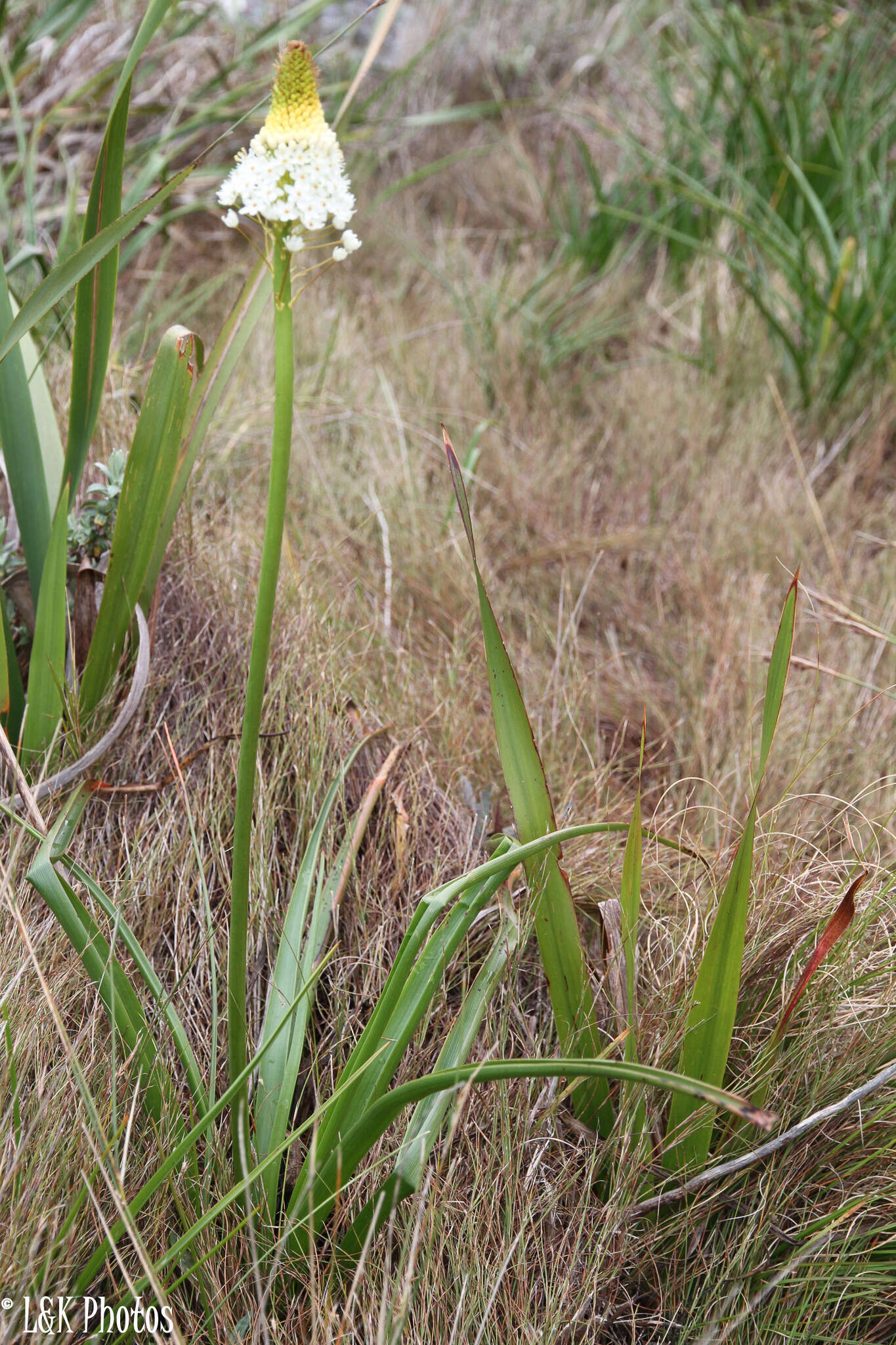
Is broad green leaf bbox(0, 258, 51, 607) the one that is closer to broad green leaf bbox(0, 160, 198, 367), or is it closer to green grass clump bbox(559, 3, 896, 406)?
broad green leaf bbox(0, 160, 198, 367)

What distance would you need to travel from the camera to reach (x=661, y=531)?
195cm

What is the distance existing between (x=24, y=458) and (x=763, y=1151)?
3.59ft

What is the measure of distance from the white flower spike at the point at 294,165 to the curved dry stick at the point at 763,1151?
80 cm

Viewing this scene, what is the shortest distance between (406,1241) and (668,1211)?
0.27 meters

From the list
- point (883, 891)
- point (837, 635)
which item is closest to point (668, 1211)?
point (883, 891)

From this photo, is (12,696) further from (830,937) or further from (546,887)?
(830,937)

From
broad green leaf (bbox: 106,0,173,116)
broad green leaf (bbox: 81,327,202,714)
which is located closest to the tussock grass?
broad green leaf (bbox: 81,327,202,714)

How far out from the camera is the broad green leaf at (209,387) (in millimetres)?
1108

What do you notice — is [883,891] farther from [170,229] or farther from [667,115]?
[667,115]

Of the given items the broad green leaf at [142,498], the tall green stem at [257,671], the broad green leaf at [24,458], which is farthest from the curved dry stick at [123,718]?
the tall green stem at [257,671]

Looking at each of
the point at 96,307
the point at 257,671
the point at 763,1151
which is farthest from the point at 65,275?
the point at 763,1151

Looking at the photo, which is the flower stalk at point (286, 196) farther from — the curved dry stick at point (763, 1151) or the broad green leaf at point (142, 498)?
the curved dry stick at point (763, 1151)

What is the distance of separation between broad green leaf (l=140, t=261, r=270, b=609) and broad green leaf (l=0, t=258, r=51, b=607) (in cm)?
13

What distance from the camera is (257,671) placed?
26.0 inches
